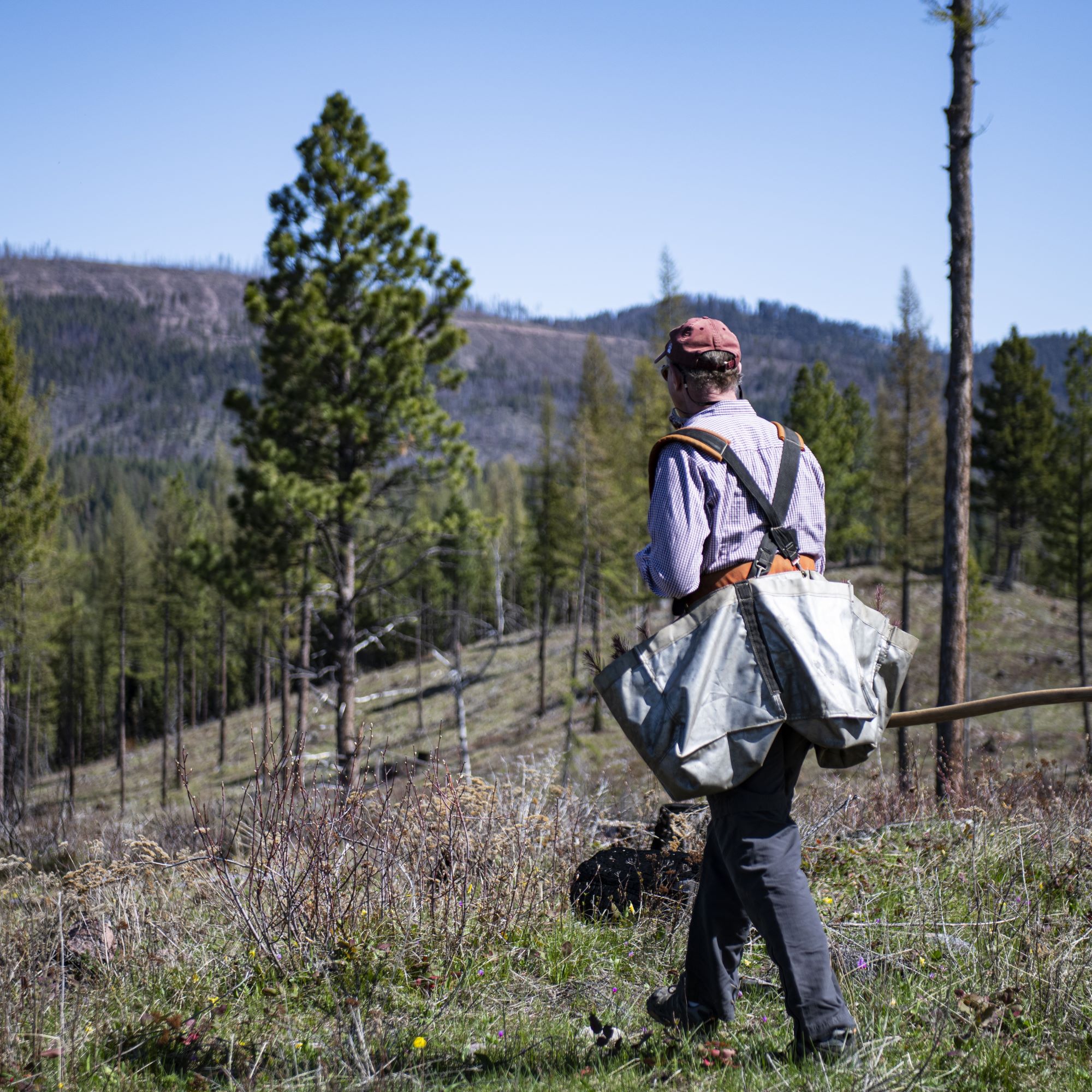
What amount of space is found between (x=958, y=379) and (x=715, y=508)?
7201 millimetres

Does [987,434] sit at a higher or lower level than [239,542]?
higher

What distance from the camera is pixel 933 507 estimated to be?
25.3m

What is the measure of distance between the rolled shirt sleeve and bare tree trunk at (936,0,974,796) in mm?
6430

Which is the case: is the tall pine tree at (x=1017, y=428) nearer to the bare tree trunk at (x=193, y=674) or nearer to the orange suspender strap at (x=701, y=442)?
the orange suspender strap at (x=701, y=442)

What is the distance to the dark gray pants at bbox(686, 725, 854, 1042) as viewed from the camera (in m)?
2.39

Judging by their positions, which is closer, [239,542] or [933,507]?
[239,542]

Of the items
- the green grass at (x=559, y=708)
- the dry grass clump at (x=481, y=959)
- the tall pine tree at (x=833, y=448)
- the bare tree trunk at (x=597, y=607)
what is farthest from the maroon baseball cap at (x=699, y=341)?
the tall pine tree at (x=833, y=448)

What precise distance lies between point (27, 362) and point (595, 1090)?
21.7m

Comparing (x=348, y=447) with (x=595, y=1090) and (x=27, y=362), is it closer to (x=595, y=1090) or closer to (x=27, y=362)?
(x=27, y=362)

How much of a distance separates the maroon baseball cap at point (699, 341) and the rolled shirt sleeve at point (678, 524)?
314 mm

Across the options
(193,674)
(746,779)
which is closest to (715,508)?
(746,779)

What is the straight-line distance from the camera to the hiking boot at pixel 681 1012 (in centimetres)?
268

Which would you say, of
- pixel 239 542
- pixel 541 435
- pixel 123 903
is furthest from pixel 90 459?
pixel 123 903

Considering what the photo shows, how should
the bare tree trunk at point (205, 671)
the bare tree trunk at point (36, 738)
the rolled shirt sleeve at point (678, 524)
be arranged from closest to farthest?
1. the rolled shirt sleeve at point (678, 524)
2. the bare tree trunk at point (36, 738)
3. the bare tree trunk at point (205, 671)
